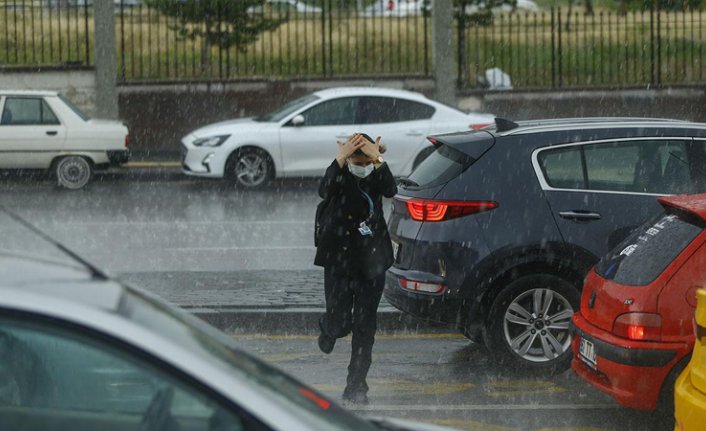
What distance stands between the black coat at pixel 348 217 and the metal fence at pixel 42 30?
17.4 meters

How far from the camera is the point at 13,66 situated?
80.6ft

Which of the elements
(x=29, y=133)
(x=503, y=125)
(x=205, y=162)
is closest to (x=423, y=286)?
A: (x=503, y=125)

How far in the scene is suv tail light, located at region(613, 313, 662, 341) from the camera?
6.70 metres

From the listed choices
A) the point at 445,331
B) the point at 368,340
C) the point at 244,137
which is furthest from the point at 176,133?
the point at 368,340

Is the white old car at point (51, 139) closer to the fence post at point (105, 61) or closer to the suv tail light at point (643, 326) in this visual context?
the fence post at point (105, 61)

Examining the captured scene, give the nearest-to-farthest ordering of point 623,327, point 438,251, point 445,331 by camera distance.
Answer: point 623,327 < point 438,251 < point 445,331

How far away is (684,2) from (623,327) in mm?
22229

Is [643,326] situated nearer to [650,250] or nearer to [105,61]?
[650,250]

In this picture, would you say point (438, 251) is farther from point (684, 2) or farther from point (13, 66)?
point (684, 2)

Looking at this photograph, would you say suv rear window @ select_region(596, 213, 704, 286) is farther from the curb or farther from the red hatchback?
the curb

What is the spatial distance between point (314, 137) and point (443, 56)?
6.14 metres

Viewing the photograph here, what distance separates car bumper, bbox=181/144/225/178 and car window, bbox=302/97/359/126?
1.45 meters

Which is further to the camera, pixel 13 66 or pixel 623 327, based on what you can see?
pixel 13 66

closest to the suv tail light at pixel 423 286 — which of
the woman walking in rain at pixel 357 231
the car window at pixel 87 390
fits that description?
the woman walking in rain at pixel 357 231
